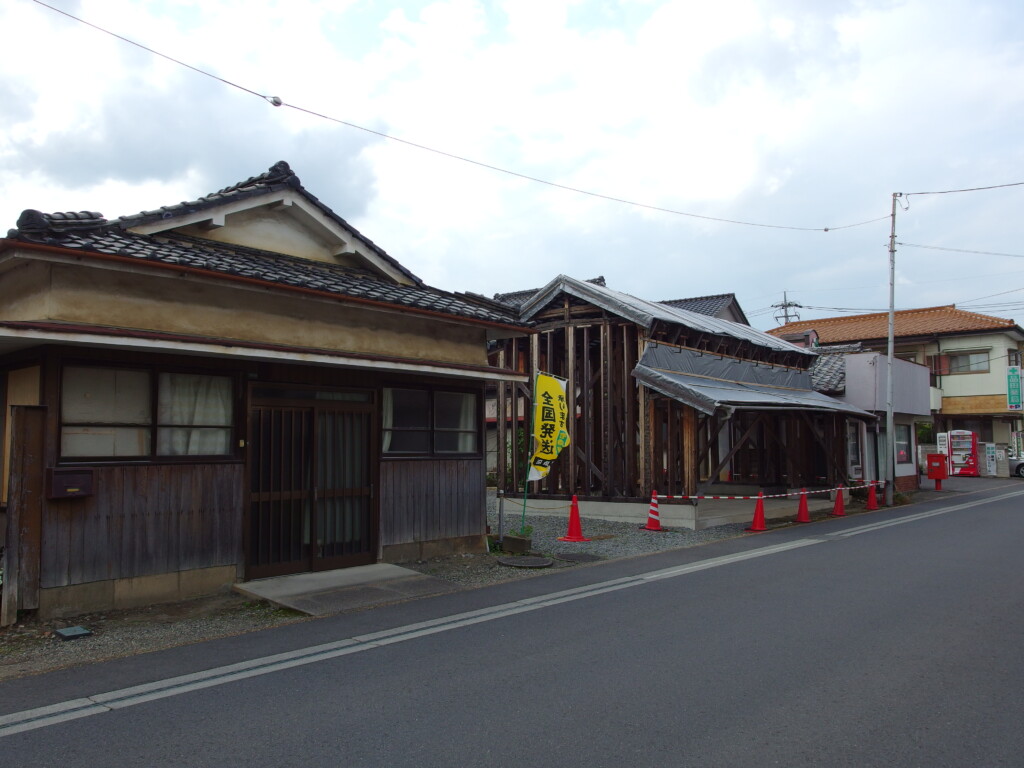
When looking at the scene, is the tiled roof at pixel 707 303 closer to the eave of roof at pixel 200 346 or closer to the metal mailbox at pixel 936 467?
the metal mailbox at pixel 936 467

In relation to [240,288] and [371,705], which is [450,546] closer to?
[240,288]

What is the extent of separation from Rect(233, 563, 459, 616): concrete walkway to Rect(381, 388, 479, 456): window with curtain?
1848 millimetres

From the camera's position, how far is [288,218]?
1127cm

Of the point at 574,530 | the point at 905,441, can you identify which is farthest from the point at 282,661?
the point at 905,441

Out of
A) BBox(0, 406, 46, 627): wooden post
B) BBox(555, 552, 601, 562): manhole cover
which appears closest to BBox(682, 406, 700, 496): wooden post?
BBox(555, 552, 601, 562): manhole cover

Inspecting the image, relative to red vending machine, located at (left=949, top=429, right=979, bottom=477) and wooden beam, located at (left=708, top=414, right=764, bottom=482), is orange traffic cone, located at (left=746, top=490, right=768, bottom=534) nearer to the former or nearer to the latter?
wooden beam, located at (left=708, top=414, right=764, bottom=482)

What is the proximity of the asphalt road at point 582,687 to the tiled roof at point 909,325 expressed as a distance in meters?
31.6

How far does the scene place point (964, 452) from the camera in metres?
34.3

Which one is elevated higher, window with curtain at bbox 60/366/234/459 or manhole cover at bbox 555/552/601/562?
window with curtain at bbox 60/366/234/459

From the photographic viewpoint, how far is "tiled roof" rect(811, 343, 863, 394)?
25547 mm

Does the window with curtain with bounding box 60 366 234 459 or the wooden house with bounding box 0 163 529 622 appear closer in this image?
the wooden house with bounding box 0 163 529 622

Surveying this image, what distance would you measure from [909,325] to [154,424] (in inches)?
1682

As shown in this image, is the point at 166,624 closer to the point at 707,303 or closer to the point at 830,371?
the point at 830,371

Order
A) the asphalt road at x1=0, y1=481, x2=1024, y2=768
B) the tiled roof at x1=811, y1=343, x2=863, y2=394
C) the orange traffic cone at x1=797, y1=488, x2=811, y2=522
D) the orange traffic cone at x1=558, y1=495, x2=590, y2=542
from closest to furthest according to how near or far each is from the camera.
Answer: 1. the asphalt road at x1=0, y1=481, x2=1024, y2=768
2. the orange traffic cone at x1=558, y1=495, x2=590, y2=542
3. the orange traffic cone at x1=797, y1=488, x2=811, y2=522
4. the tiled roof at x1=811, y1=343, x2=863, y2=394
